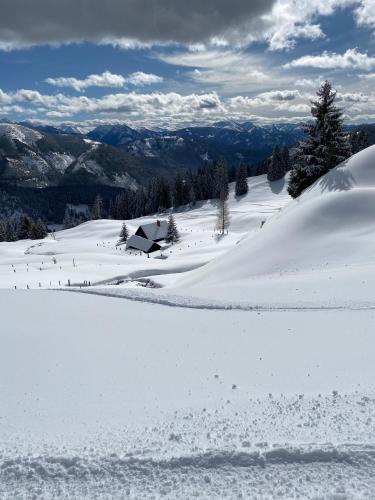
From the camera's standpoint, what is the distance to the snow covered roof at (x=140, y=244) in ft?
229

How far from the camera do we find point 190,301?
12977mm

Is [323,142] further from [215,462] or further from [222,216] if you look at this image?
[222,216]

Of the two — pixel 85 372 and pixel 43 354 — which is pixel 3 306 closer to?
pixel 43 354

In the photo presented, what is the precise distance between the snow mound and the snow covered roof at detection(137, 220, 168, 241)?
170 ft

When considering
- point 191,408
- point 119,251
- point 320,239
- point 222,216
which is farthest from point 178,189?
point 191,408

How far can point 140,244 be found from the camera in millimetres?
71188

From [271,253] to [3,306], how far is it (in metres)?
14.3

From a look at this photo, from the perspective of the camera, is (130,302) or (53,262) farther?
(53,262)

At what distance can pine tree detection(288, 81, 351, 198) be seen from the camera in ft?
114

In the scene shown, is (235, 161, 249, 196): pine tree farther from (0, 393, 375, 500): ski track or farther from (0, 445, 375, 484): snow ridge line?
(0, 445, 375, 484): snow ridge line

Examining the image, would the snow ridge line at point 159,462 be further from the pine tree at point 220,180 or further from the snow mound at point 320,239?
the pine tree at point 220,180

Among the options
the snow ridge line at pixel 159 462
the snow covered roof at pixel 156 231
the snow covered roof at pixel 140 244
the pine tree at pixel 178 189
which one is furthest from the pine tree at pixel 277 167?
the snow ridge line at pixel 159 462

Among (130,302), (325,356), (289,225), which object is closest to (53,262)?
(289,225)

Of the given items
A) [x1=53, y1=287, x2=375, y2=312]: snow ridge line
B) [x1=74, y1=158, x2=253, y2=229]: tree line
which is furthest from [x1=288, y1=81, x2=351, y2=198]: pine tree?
[x1=74, y1=158, x2=253, y2=229]: tree line
